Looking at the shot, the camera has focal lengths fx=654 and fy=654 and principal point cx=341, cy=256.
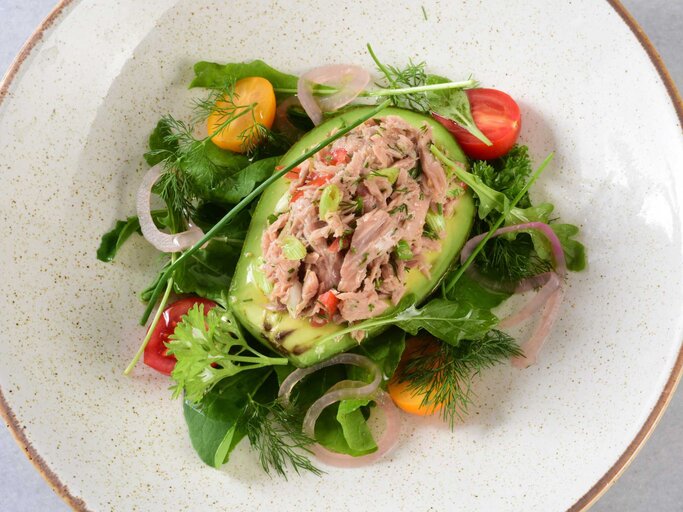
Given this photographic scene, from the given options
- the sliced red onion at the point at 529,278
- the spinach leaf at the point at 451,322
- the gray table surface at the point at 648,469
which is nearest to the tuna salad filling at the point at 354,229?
the spinach leaf at the point at 451,322

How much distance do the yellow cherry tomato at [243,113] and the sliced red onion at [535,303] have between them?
1214mm

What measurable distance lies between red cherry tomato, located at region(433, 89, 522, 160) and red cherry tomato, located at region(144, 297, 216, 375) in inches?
45.0

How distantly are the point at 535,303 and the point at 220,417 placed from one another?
1234mm

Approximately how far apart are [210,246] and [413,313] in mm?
831

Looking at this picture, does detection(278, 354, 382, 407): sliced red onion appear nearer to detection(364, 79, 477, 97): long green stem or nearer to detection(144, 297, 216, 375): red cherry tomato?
detection(144, 297, 216, 375): red cherry tomato

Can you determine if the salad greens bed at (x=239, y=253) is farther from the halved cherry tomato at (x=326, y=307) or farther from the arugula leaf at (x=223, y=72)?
the halved cherry tomato at (x=326, y=307)

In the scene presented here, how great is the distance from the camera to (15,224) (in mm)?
2225

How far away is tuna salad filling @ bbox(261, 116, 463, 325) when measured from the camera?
6.68 feet

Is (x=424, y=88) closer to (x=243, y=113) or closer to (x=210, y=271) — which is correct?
(x=243, y=113)

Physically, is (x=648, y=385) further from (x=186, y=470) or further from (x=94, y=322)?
(x=94, y=322)

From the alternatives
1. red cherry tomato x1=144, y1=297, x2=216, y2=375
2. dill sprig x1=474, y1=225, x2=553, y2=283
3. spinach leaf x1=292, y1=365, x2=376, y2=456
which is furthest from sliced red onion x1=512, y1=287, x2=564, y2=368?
red cherry tomato x1=144, y1=297, x2=216, y2=375

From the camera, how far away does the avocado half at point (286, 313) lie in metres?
2.13

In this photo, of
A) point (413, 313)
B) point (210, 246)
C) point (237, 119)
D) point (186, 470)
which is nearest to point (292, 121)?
point (237, 119)

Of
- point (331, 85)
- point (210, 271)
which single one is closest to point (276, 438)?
point (210, 271)
